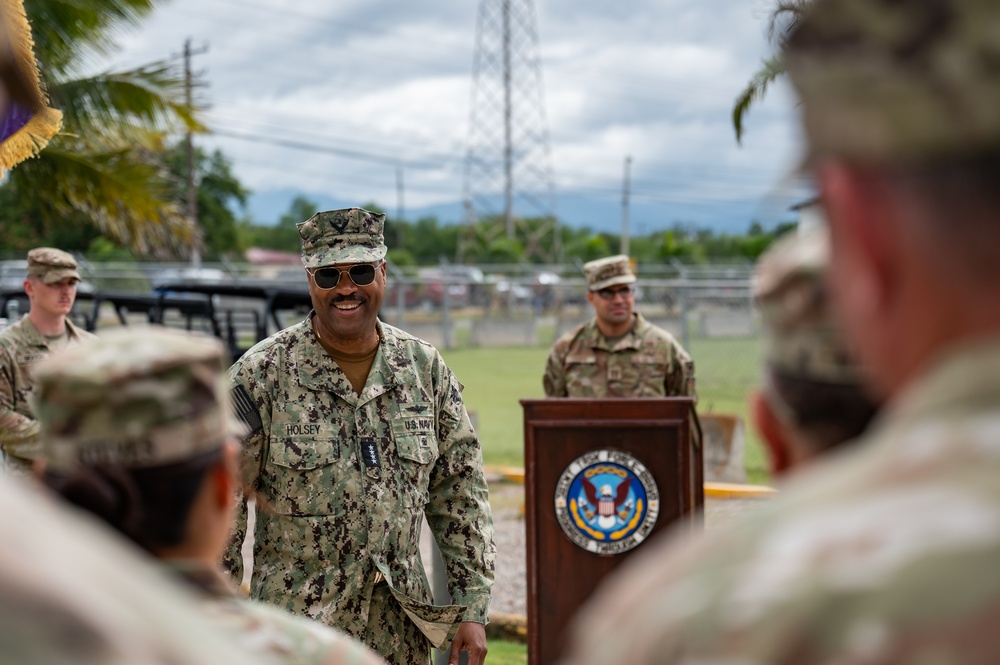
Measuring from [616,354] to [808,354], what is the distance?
6.52 metres

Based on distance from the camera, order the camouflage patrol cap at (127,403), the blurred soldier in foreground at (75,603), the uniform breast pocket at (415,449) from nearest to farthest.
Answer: the blurred soldier in foreground at (75,603)
the camouflage patrol cap at (127,403)
the uniform breast pocket at (415,449)

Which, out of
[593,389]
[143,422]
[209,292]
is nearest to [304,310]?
[209,292]

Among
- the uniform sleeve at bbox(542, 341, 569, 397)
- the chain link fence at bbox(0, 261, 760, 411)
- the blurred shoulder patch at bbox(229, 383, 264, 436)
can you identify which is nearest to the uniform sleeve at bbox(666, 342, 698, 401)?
the uniform sleeve at bbox(542, 341, 569, 397)

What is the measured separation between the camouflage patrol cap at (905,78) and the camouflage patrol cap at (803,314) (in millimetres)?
254

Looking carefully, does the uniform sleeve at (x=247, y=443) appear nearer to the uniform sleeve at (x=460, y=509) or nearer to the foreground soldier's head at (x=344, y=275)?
the foreground soldier's head at (x=344, y=275)

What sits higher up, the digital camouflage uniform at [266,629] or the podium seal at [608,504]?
the digital camouflage uniform at [266,629]

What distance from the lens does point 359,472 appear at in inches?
166

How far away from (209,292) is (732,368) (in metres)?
9.88

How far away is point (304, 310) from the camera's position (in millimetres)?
13141

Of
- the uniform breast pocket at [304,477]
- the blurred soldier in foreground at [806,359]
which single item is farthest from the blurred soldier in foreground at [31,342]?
the blurred soldier in foreground at [806,359]

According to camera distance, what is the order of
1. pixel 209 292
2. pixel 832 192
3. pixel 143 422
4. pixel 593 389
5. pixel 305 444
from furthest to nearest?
pixel 209 292, pixel 593 389, pixel 305 444, pixel 143 422, pixel 832 192

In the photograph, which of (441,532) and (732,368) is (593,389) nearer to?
(441,532)

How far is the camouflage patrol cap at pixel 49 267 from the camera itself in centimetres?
712

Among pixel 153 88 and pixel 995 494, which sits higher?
pixel 153 88
